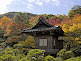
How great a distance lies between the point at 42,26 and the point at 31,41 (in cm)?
483

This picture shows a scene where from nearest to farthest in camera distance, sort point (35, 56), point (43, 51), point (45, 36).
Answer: point (35, 56) < point (43, 51) < point (45, 36)

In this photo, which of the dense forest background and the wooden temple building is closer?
the dense forest background

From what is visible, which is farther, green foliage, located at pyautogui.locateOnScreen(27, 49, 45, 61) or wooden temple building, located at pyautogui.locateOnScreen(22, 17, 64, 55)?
wooden temple building, located at pyautogui.locateOnScreen(22, 17, 64, 55)

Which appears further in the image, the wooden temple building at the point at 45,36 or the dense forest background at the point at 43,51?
the wooden temple building at the point at 45,36

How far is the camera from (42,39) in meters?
12.9

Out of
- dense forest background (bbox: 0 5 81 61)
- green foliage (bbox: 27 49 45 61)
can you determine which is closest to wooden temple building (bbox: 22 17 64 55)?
dense forest background (bbox: 0 5 81 61)

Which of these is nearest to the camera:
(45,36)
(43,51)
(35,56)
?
(35,56)

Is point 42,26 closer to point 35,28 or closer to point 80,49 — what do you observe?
point 35,28

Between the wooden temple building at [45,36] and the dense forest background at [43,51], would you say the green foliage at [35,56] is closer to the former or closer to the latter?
the dense forest background at [43,51]

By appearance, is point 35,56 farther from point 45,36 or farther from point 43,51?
point 45,36

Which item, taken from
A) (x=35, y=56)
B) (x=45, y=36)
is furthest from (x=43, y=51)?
(x=45, y=36)

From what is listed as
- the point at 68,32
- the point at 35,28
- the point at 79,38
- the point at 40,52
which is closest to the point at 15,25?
the point at 35,28

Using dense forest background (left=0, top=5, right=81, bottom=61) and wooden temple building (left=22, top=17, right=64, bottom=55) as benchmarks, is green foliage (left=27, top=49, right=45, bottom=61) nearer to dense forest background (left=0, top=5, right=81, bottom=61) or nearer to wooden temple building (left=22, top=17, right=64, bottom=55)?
dense forest background (left=0, top=5, right=81, bottom=61)

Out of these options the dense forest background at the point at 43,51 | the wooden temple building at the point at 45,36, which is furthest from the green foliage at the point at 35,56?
the wooden temple building at the point at 45,36
